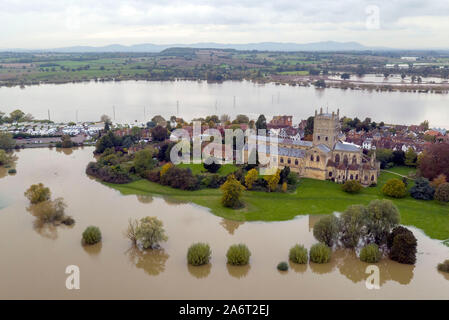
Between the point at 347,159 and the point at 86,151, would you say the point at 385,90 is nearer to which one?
the point at 347,159

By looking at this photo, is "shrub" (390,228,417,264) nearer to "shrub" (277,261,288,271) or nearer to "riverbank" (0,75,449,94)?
"shrub" (277,261,288,271)

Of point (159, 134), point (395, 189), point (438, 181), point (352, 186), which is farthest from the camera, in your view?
point (159, 134)

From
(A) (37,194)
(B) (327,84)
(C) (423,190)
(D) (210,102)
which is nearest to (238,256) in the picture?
(A) (37,194)

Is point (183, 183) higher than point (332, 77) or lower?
lower

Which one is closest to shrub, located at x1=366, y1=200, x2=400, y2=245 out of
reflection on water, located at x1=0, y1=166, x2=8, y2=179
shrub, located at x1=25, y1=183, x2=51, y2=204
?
shrub, located at x1=25, y1=183, x2=51, y2=204

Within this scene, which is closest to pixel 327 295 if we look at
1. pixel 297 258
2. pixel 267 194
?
pixel 297 258

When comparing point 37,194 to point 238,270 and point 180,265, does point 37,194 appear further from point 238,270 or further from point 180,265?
point 238,270

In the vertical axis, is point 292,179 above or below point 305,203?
above

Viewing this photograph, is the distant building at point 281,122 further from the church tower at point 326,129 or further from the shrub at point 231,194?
the shrub at point 231,194
